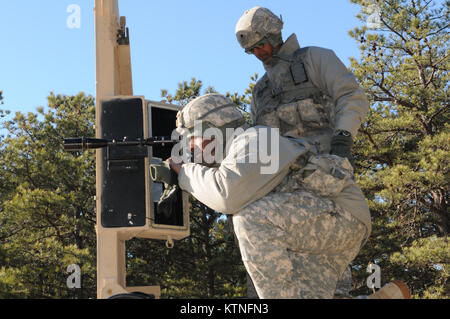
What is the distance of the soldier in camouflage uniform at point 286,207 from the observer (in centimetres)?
300

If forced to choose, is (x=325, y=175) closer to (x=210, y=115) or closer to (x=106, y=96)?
(x=210, y=115)

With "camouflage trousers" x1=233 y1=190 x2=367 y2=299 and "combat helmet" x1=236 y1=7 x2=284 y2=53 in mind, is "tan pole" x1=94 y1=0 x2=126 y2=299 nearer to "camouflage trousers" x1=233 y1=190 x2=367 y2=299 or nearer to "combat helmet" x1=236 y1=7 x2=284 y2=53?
"combat helmet" x1=236 y1=7 x2=284 y2=53

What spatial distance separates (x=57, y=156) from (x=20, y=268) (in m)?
2.39

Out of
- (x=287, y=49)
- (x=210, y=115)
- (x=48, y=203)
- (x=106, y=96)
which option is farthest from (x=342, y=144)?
(x=48, y=203)

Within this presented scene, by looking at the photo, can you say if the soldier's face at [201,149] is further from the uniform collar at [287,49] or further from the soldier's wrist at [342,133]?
the uniform collar at [287,49]

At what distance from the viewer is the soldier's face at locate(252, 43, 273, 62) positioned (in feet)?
12.5

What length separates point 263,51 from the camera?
3.84 m

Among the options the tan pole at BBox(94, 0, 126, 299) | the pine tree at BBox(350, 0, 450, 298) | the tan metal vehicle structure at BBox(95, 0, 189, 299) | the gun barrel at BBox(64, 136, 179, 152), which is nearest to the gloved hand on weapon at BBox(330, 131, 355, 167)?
the gun barrel at BBox(64, 136, 179, 152)

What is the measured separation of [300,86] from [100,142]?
120cm

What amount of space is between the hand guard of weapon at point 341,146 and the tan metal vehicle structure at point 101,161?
1217 millimetres

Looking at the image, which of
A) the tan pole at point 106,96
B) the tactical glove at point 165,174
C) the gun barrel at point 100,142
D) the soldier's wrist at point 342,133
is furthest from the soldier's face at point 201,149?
the tan pole at point 106,96
